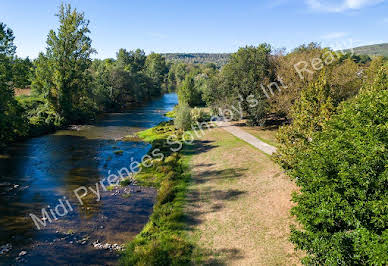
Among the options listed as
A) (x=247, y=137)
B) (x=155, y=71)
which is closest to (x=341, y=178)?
(x=247, y=137)

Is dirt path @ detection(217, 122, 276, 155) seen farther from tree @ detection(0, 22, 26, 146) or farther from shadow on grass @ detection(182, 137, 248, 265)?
tree @ detection(0, 22, 26, 146)

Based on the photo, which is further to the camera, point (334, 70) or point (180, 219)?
point (334, 70)

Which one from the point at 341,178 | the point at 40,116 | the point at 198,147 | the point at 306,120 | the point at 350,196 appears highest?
the point at 306,120

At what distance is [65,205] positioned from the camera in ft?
65.7

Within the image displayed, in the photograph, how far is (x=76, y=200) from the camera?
822 inches

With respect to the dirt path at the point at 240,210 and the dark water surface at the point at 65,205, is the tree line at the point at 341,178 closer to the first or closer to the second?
the dirt path at the point at 240,210

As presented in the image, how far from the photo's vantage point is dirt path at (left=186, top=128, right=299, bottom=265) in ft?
45.8

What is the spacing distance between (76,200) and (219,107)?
27.2 metres

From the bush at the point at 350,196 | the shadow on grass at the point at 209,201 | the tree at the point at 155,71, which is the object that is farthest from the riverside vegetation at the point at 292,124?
the tree at the point at 155,71

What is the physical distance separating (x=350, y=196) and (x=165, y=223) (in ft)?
34.9

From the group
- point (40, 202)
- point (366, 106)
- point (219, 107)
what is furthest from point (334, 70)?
point (40, 202)

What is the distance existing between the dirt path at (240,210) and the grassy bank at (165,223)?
2.48 feet

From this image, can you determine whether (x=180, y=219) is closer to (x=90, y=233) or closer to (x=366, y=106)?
(x=90, y=233)

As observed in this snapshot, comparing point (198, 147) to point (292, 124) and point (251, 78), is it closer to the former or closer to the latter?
point (251, 78)
